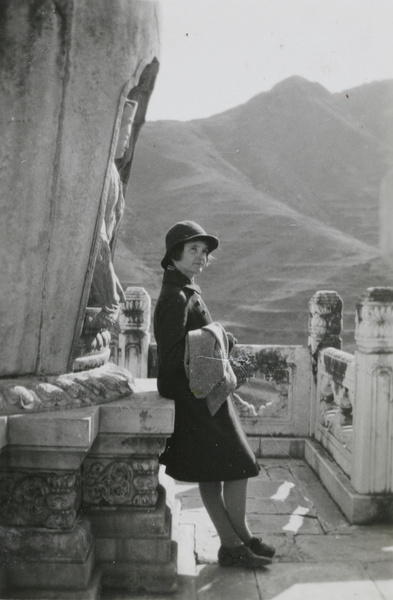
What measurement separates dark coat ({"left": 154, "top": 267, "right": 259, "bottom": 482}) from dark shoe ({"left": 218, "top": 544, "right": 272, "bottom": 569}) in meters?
0.39

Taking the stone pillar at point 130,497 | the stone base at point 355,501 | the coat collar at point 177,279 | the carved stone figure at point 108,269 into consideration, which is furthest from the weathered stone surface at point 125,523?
the stone base at point 355,501

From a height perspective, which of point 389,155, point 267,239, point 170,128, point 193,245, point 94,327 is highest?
point 170,128

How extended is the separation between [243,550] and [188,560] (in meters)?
0.26

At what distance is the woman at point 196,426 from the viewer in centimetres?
260

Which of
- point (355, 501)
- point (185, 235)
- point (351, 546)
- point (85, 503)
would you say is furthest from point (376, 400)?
point (85, 503)

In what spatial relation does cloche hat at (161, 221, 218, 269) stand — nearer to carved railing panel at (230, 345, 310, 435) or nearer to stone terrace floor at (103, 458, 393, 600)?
stone terrace floor at (103, 458, 393, 600)

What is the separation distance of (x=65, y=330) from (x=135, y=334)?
135 inches

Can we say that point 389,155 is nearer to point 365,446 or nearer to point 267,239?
point 267,239

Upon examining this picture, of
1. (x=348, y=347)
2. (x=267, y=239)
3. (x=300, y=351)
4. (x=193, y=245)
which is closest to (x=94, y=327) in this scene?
(x=193, y=245)

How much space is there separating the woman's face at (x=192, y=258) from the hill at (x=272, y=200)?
20.9 meters

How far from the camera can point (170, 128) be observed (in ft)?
171

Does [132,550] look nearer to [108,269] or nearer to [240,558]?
[240,558]

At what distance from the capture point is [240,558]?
9.00 feet

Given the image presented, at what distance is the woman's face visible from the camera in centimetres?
274
